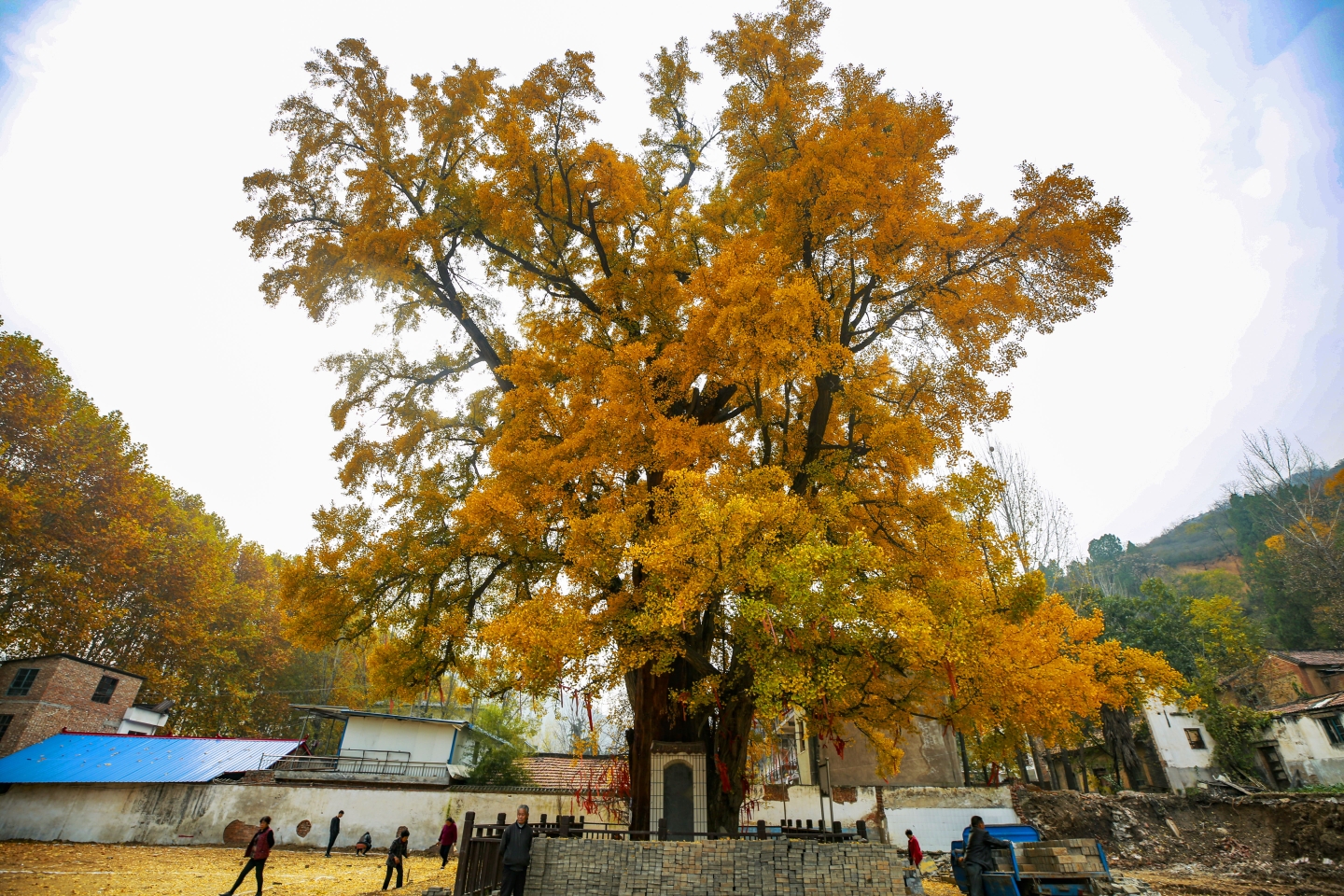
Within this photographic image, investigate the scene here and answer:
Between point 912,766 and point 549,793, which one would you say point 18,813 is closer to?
point 549,793

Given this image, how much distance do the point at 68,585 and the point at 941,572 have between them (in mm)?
27302

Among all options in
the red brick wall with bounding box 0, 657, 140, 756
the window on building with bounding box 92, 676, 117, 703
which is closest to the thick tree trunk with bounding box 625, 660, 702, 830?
the red brick wall with bounding box 0, 657, 140, 756

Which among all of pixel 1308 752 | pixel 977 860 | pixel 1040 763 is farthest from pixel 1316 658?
pixel 977 860

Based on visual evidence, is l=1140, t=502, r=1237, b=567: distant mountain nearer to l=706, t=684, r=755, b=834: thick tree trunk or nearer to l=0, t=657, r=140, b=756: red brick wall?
l=706, t=684, r=755, b=834: thick tree trunk

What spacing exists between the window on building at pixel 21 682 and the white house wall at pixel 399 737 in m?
9.89

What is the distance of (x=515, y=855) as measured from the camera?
7.21 meters

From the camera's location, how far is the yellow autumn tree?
331 inches

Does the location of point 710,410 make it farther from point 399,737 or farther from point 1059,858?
point 399,737

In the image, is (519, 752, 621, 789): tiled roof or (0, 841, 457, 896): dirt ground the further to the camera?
(519, 752, 621, 789): tiled roof

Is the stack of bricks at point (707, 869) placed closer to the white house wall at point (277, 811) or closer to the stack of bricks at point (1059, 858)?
the stack of bricks at point (1059, 858)

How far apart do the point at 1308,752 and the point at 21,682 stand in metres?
42.0

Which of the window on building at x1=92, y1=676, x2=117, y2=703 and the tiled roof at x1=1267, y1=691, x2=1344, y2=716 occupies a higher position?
the tiled roof at x1=1267, y1=691, x2=1344, y2=716

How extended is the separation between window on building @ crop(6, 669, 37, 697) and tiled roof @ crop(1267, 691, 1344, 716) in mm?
41744

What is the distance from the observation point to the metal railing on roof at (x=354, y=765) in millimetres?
18422
